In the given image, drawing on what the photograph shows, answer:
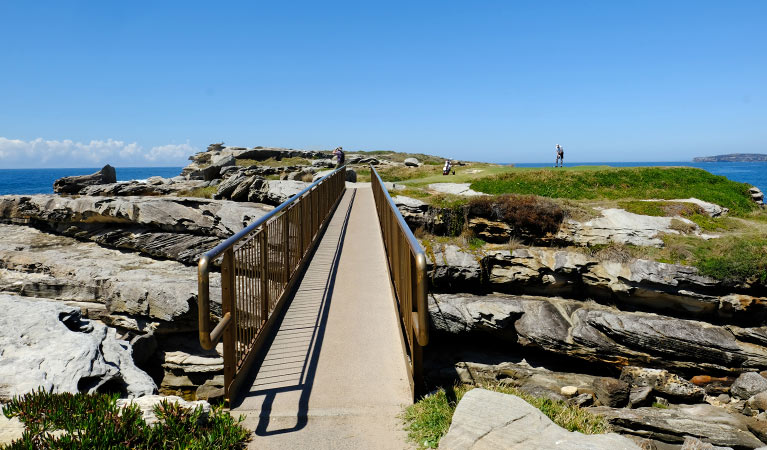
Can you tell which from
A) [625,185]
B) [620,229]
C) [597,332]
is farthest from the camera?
[625,185]

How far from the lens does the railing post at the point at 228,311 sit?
404 cm

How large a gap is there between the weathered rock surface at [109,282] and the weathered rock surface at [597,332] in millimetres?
7749

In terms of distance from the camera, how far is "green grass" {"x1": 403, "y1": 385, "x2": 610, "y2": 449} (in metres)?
3.54

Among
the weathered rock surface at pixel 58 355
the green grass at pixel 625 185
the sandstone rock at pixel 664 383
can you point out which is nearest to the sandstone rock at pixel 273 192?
the weathered rock surface at pixel 58 355

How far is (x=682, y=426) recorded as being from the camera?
9.30 meters

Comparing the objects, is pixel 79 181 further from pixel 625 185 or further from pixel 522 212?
pixel 625 185

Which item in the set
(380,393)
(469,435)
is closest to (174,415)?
(380,393)

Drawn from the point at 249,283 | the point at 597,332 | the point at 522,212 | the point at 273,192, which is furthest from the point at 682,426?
the point at 273,192

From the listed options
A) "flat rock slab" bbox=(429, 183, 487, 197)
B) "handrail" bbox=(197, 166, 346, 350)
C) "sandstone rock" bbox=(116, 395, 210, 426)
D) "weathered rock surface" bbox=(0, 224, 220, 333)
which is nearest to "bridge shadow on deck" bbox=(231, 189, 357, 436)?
"sandstone rock" bbox=(116, 395, 210, 426)

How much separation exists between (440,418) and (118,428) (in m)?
2.56

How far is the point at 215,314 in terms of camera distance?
10.4m

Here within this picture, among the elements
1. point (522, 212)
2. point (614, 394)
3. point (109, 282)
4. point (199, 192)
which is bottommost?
point (614, 394)

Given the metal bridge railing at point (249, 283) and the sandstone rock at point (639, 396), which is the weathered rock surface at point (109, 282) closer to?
the metal bridge railing at point (249, 283)

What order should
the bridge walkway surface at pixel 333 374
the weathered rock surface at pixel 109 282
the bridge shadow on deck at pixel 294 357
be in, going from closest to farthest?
the bridge walkway surface at pixel 333 374 < the bridge shadow on deck at pixel 294 357 < the weathered rock surface at pixel 109 282
